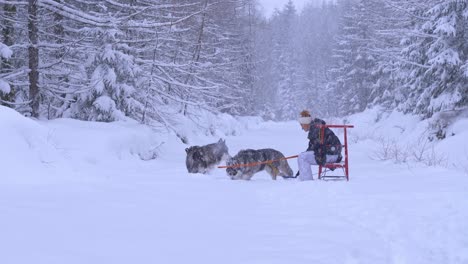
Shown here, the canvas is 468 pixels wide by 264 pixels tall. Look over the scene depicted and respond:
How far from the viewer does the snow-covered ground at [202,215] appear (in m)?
3.31

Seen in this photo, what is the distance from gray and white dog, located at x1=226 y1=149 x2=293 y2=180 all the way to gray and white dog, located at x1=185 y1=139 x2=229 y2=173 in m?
0.68

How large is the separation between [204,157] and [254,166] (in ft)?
4.86

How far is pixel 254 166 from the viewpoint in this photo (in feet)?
31.8

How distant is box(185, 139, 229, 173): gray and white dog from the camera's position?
34.0 feet

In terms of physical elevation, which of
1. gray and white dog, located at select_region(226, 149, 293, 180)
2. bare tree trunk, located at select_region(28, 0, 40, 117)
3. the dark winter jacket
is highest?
bare tree trunk, located at select_region(28, 0, 40, 117)

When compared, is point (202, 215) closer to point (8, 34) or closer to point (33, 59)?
point (33, 59)

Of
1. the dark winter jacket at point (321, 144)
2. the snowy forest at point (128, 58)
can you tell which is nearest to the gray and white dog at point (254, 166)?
the dark winter jacket at point (321, 144)

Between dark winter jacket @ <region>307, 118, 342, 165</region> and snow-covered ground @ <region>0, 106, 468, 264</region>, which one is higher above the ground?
dark winter jacket @ <region>307, 118, 342, 165</region>

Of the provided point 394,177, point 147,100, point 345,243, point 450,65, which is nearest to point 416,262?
point 345,243

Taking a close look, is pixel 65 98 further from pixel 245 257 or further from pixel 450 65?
pixel 450 65

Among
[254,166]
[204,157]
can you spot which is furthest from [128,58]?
[254,166]

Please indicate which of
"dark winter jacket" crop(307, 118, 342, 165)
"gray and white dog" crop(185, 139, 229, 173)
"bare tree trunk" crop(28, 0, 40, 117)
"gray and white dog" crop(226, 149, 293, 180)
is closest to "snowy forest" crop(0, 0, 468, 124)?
"bare tree trunk" crop(28, 0, 40, 117)

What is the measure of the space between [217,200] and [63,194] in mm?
2205

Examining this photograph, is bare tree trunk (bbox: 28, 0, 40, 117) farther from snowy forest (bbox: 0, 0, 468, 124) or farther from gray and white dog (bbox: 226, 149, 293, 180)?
gray and white dog (bbox: 226, 149, 293, 180)
